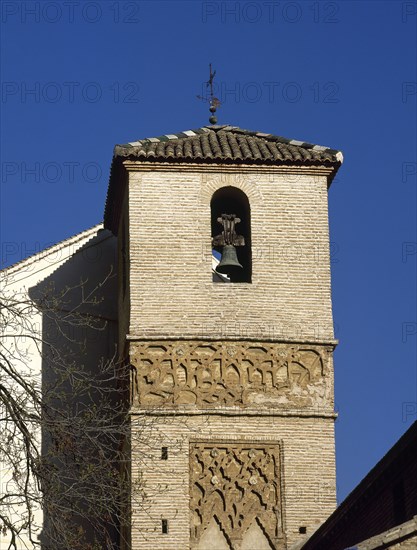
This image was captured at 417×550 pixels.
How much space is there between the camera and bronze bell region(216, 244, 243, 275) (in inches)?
861

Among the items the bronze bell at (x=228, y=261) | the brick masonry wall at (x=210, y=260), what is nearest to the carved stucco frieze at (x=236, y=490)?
the brick masonry wall at (x=210, y=260)

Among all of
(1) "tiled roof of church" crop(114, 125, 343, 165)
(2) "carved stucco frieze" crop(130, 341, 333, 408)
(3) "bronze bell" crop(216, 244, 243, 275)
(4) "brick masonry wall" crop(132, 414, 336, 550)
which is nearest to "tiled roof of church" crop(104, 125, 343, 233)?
(1) "tiled roof of church" crop(114, 125, 343, 165)

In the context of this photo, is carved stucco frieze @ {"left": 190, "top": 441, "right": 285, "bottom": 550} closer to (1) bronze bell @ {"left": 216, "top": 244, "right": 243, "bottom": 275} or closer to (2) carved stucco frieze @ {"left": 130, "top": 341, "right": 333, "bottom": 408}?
(2) carved stucco frieze @ {"left": 130, "top": 341, "right": 333, "bottom": 408}

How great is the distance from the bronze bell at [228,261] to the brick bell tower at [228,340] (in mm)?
21

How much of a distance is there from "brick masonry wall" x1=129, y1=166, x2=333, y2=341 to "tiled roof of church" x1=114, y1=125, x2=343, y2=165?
19 cm

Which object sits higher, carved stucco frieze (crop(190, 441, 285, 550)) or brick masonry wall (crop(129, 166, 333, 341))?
brick masonry wall (crop(129, 166, 333, 341))

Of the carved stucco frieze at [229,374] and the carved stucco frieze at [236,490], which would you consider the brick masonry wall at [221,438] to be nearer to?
the carved stucco frieze at [236,490]

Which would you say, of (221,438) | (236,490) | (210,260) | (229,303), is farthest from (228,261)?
(236,490)

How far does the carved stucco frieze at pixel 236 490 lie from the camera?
67.7 ft

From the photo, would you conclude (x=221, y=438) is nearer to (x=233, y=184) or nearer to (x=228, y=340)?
(x=228, y=340)

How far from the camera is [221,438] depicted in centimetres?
2100

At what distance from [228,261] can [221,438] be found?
8.10 feet

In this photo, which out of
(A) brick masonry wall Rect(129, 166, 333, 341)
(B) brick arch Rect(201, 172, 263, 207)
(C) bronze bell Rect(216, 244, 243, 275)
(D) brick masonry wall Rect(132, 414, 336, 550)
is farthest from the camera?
(B) brick arch Rect(201, 172, 263, 207)

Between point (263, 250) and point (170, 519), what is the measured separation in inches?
156
